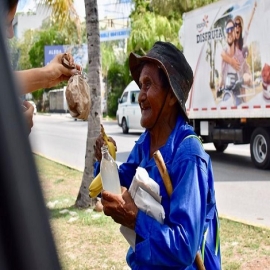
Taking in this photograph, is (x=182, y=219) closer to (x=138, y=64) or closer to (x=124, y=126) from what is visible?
(x=138, y=64)

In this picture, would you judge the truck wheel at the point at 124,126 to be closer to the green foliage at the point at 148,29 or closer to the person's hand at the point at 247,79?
the green foliage at the point at 148,29

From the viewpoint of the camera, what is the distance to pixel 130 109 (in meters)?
21.0

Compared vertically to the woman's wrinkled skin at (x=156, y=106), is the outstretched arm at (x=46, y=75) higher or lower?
higher

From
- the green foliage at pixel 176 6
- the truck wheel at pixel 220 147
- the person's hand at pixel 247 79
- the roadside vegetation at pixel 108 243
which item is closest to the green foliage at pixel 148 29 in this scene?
the green foliage at pixel 176 6

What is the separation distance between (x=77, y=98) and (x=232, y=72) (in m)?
8.98

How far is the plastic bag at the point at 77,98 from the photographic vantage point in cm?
261

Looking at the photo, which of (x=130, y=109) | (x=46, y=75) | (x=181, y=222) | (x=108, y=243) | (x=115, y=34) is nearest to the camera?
(x=181, y=222)

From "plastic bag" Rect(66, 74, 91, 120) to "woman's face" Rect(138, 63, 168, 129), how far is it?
0.39m

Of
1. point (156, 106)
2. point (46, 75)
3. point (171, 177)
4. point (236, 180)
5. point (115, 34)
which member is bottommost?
point (236, 180)

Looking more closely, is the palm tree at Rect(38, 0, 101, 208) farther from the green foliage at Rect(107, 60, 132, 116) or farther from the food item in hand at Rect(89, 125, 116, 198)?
the green foliage at Rect(107, 60, 132, 116)

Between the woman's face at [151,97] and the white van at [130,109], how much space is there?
17854mm

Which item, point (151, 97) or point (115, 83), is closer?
point (151, 97)

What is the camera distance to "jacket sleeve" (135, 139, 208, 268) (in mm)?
1943

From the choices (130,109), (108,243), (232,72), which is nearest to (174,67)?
(108,243)
